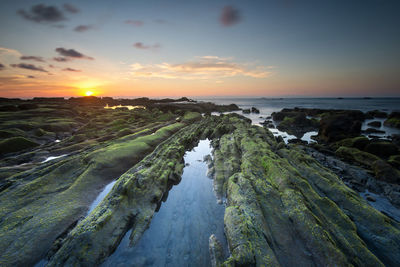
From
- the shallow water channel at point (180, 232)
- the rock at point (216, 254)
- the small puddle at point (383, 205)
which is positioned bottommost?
the small puddle at point (383, 205)

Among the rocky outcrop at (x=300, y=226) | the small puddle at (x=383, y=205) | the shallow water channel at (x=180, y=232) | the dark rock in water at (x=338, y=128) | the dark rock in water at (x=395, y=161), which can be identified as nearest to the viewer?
the rocky outcrop at (x=300, y=226)

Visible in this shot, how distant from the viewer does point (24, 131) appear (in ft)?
86.2

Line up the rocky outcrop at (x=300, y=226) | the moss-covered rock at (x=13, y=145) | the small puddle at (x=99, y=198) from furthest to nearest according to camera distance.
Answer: the moss-covered rock at (x=13, y=145) < the small puddle at (x=99, y=198) < the rocky outcrop at (x=300, y=226)

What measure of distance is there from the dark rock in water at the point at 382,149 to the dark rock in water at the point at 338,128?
6.36m

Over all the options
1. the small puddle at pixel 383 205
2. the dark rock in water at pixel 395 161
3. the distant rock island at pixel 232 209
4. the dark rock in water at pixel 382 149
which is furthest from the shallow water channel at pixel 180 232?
the dark rock in water at pixel 382 149

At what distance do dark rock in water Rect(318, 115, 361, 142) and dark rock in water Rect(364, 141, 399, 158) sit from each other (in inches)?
250

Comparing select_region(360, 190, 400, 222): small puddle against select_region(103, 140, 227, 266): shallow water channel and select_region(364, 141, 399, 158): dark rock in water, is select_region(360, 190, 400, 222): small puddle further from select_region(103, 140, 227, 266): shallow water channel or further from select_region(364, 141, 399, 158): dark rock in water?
select_region(364, 141, 399, 158): dark rock in water

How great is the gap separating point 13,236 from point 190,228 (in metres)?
8.64

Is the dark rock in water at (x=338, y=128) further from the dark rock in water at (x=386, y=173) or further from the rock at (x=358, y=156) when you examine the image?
the dark rock in water at (x=386, y=173)

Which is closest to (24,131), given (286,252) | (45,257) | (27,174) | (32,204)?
(27,174)

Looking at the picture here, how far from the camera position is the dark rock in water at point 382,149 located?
59.3 ft

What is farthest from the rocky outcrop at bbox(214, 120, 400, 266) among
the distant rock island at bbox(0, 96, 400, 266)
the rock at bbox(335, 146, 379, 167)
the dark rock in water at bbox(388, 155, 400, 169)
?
the dark rock in water at bbox(388, 155, 400, 169)

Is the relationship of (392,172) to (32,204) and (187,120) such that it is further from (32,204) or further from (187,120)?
(187,120)

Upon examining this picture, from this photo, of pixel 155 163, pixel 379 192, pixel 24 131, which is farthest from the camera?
pixel 24 131
